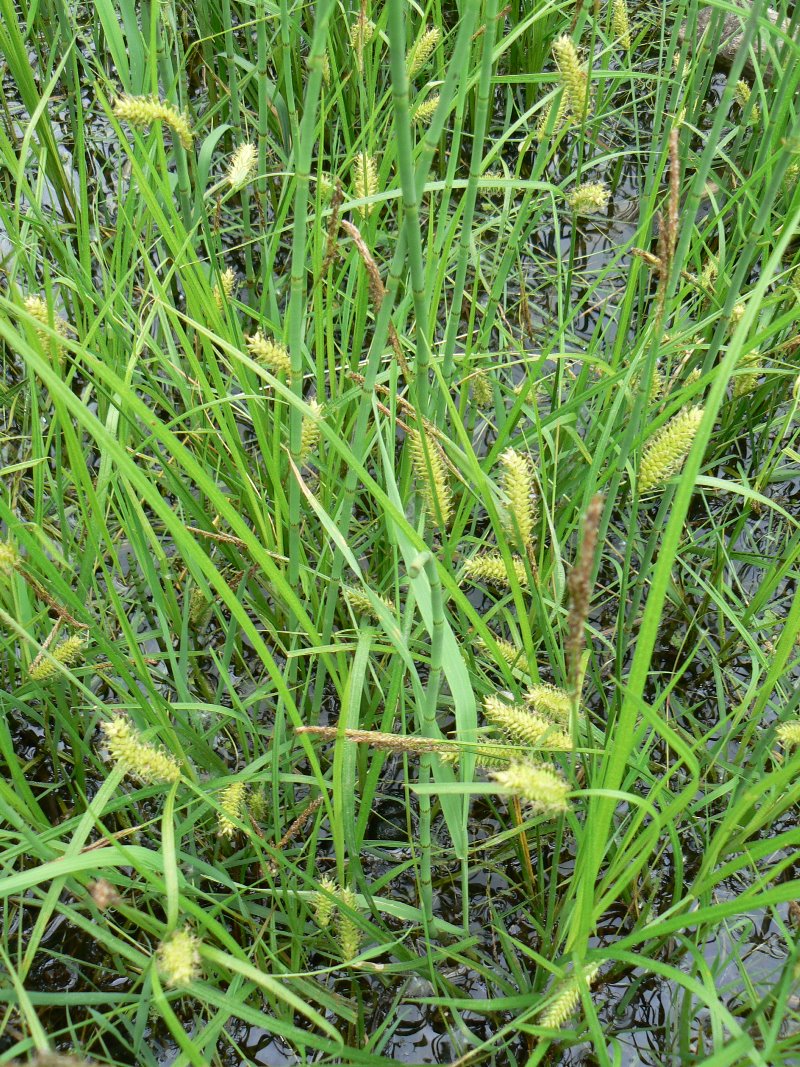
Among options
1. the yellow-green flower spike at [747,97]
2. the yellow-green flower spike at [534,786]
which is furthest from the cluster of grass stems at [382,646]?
the yellow-green flower spike at [747,97]

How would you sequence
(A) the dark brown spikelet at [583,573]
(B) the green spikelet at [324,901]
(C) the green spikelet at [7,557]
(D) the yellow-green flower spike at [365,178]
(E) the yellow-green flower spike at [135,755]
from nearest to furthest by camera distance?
(A) the dark brown spikelet at [583,573]
(E) the yellow-green flower spike at [135,755]
(C) the green spikelet at [7,557]
(B) the green spikelet at [324,901]
(D) the yellow-green flower spike at [365,178]

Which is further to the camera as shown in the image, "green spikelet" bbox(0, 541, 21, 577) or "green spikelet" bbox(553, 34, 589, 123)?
"green spikelet" bbox(553, 34, 589, 123)

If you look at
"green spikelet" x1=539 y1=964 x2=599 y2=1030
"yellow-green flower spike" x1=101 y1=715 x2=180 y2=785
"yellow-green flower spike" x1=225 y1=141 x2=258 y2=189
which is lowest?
"green spikelet" x1=539 y1=964 x2=599 y2=1030

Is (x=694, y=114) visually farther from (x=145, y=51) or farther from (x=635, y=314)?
(x=145, y=51)

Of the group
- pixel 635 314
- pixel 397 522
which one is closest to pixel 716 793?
pixel 397 522

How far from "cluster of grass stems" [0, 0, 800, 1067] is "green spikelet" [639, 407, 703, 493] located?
0.01 metres

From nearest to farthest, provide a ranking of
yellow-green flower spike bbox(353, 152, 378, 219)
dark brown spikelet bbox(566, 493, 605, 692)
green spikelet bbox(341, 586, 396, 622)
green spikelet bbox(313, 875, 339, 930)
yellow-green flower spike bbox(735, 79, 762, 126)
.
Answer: dark brown spikelet bbox(566, 493, 605, 692) < green spikelet bbox(313, 875, 339, 930) < green spikelet bbox(341, 586, 396, 622) < yellow-green flower spike bbox(353, 152, 378, 219) < yellow-green flower spike bbox(735, 79, 762, 126)

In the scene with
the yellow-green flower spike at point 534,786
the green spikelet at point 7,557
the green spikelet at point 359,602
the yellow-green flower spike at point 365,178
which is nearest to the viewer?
the yellow-green flower spike at point 534,786

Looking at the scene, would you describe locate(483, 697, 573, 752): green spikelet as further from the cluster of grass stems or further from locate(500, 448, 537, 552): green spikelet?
locate(500, 448, 537, 552): green spikelet

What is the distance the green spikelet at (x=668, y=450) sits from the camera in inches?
52.9

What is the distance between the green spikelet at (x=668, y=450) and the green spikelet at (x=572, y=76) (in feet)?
2.14

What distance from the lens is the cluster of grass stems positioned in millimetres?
1200

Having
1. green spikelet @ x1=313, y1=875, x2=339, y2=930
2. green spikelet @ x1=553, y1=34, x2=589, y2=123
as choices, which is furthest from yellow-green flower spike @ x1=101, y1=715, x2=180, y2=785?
green spikelet @ x1=553, y1=34, x2=589, y2=123

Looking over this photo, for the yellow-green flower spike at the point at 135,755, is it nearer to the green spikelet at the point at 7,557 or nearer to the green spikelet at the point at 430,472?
the green spikelet at the point at 7,557
